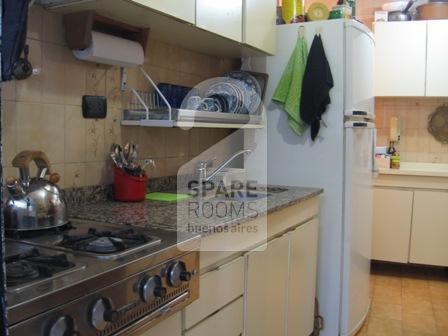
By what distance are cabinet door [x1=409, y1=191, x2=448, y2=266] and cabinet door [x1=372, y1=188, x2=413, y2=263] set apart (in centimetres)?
6

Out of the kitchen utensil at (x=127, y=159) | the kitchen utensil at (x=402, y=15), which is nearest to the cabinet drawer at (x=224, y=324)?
the kitchen utensil at (x=127, y=159)

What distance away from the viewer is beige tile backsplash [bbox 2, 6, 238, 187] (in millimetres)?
1481

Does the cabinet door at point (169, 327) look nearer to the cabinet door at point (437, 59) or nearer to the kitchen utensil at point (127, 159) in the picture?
the kitchen utensil at point (127, 159)

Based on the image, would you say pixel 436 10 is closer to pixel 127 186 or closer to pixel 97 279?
pixel 127 186

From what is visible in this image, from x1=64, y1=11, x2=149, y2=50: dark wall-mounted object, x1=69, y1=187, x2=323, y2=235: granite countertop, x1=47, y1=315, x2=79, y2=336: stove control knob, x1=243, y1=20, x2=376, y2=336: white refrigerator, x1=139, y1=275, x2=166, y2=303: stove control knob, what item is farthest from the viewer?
x1=243, y1=20, x2=376, y2=336: white refrigerator

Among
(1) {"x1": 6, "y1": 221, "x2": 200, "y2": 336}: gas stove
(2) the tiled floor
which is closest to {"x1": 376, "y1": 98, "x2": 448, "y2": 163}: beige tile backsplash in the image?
(2) the tiled floor

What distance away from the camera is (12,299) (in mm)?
806

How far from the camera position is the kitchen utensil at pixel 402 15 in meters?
3.60

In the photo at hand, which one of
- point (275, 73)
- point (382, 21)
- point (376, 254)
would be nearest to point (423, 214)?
point (376, 254)

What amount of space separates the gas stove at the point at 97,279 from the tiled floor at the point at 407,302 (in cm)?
184

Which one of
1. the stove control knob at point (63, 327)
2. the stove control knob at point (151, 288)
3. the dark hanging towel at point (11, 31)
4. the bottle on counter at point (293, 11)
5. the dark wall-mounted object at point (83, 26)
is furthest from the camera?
the bottle on counter at point (293, 11)

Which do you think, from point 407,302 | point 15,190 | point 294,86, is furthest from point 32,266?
point 407,302

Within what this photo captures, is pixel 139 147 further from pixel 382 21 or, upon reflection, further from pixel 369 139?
pixel 382 21

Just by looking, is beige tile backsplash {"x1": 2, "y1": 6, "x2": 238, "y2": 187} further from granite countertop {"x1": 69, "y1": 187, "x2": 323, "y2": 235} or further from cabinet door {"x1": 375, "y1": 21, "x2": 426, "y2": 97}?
cabinet door {"x1": 375, "y1": 21, "x2": 426, "y2": 97}
